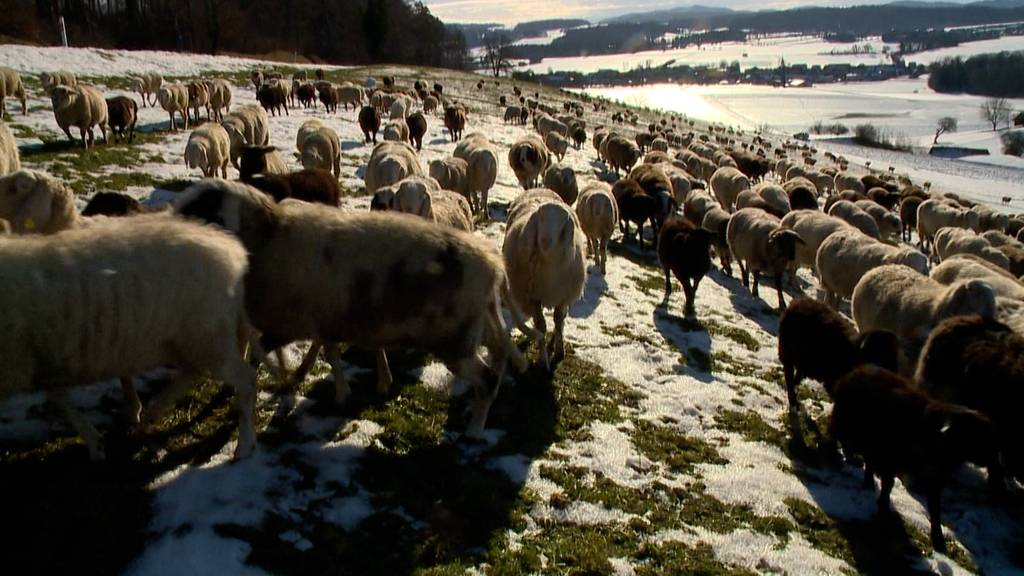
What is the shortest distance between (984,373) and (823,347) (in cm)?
154

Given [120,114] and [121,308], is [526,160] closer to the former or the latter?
[120,114]

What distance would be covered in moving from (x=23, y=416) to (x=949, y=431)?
24.7ft

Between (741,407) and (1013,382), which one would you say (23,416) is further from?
(1013,382)

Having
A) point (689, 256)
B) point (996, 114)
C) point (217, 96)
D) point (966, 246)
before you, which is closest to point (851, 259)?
point (689, 256)

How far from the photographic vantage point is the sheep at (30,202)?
669 cm

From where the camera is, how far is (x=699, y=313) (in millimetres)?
12008

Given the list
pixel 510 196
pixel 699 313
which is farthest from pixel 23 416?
pixel 510 196

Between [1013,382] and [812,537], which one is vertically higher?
[1013,382]

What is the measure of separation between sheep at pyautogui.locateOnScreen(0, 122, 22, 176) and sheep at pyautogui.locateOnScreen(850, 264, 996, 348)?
12216 mm

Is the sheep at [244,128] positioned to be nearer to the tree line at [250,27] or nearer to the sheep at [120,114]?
the sheep at [120,114]

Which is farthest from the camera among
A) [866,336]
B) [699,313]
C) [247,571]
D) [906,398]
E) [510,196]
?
[510,196]

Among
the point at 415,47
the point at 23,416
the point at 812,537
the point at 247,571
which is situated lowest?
the point at 812,537

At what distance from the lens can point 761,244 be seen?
13.7 meters

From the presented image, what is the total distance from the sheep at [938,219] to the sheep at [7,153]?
25402mm
